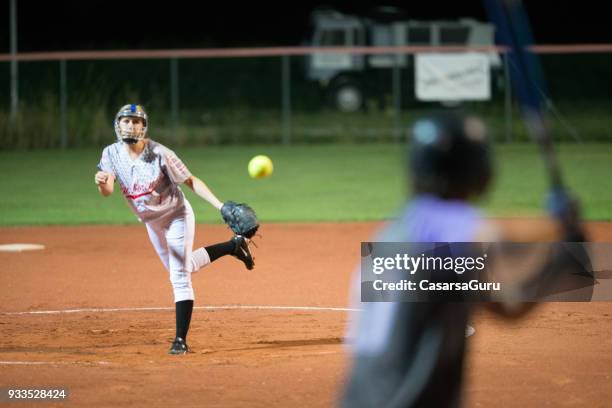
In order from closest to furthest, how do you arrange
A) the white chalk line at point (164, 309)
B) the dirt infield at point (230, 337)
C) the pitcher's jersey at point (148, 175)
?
the dirt infield at point (230, 337)
the pitcher's jersey at point (148, 175)
the white chalk line at point (164, 309)

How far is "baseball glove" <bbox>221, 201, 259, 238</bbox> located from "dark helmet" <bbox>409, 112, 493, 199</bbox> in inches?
217

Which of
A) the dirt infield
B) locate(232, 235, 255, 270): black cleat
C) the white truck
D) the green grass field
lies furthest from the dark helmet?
the white truck

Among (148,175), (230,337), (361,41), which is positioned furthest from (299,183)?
(361,41)

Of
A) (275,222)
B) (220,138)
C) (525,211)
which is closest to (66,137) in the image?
(220,138)

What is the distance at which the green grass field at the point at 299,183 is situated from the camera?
17.2 metres

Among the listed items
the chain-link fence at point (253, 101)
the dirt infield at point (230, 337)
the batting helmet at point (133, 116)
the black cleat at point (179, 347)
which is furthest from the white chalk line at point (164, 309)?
the chain-link fence at point (253, 101)

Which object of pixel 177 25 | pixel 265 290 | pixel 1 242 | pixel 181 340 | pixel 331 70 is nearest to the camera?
pixel 181 340

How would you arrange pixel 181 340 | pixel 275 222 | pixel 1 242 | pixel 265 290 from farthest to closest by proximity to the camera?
pixel 275 222
pixel 1 242
pixel 265 290
pixel 181 340

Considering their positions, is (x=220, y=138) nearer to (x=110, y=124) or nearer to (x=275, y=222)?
(x=110, y=124)

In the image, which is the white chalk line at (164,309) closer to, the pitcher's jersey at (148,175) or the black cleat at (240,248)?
the black cleat at (240,248)

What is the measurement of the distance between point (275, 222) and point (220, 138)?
1416 centimetres

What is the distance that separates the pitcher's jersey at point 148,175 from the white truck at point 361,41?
86.4 ft

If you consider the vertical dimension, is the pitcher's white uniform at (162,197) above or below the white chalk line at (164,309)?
above

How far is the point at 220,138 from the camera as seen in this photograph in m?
30.0
